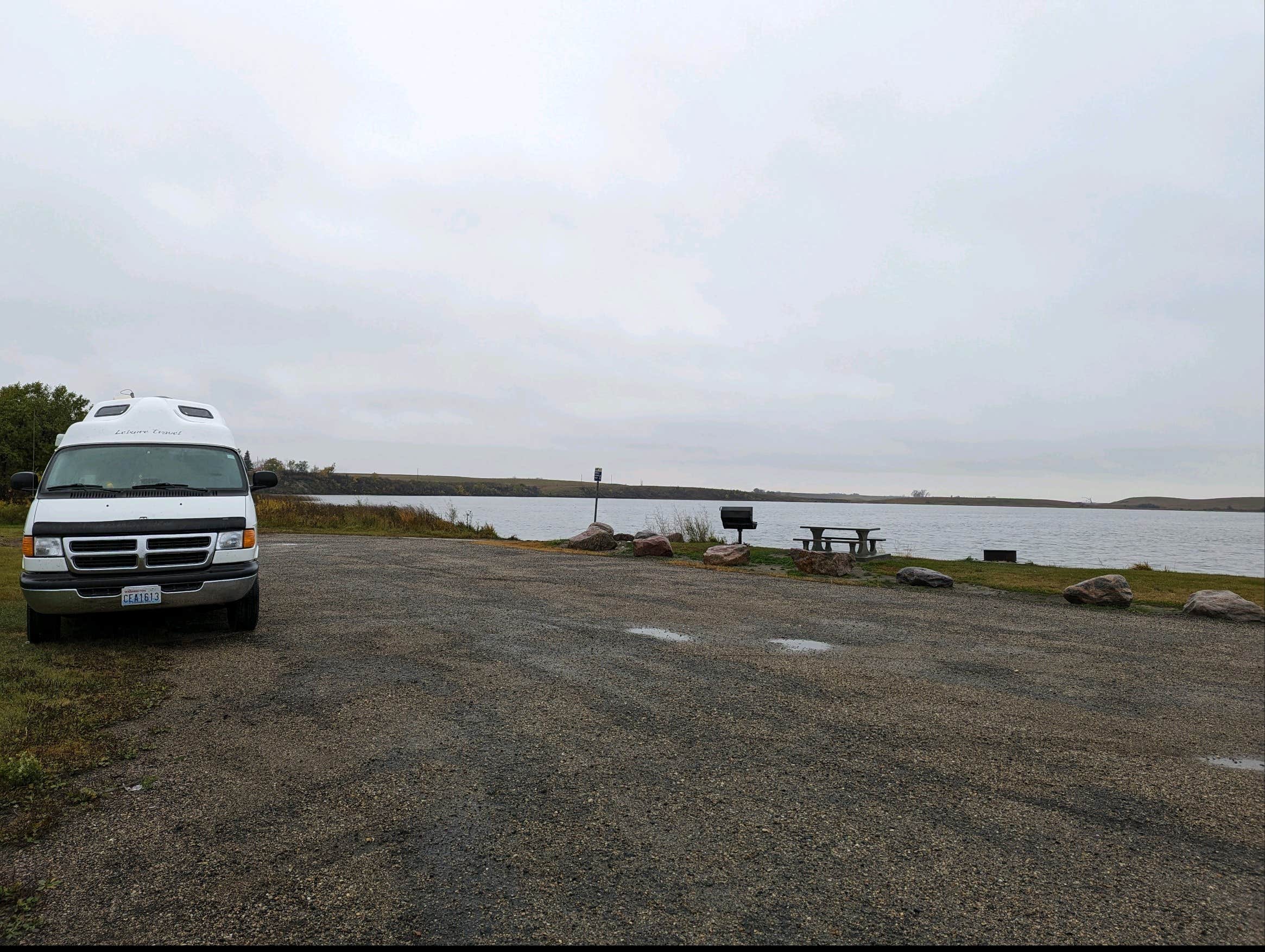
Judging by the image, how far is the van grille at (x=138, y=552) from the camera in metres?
6.69

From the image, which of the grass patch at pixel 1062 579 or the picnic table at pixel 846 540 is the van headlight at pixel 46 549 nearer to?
the grass patch at pixel 1062 579

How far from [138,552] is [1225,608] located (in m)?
14.0

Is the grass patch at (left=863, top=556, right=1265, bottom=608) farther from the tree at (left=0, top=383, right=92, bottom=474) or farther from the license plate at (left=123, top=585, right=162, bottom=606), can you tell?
the tree at (left=0, top=383, right=92, bottom=474)

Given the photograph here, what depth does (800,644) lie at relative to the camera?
7812 mm

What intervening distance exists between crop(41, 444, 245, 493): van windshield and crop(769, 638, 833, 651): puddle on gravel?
243 inches

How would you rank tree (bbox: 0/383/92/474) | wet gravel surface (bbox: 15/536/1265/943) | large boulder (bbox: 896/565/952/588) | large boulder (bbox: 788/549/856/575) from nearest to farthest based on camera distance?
1. wet gravel surface (bbox: 15/536/1265/943)
2. large boulder (bbox: 896/565/952/588)
3. large boulder (bbox: 788/549/856/575)
4. tree (bbox: 0/383/92/474)

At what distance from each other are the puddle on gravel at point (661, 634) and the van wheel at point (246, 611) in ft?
13.4

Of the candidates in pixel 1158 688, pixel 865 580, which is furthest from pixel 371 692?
pixel 865 580

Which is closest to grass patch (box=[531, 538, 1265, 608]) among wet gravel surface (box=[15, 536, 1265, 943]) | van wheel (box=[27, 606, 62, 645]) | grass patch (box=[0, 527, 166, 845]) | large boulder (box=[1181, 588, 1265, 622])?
large boulder (box=[1181, 588, 1265, 622])

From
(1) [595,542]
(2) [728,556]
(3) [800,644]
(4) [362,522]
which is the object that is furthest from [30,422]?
(3) [800,644]

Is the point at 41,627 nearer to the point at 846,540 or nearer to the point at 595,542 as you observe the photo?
the point at 595,542

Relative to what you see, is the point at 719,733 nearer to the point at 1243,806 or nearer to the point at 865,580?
the point at 1243,806

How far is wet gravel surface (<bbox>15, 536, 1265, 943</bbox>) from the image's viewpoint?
2.71 m

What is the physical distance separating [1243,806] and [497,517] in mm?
55769
